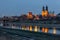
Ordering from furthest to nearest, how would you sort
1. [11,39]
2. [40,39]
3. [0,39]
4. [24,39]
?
[0,39], [11,39], [24,39], [40,39]

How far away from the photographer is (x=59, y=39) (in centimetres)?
1546

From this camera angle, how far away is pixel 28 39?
65.5ft

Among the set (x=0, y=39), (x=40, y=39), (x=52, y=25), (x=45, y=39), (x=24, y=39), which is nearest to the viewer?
(x=45, y=39)

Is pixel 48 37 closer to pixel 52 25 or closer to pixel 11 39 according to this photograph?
pixel 11 39

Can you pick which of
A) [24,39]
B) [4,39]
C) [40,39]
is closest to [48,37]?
[40,39]

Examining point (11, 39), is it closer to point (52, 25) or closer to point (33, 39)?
point (33, 39)

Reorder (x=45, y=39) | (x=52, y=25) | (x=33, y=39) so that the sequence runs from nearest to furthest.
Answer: (x=45, y=39), (x=33, y=39), (x=52, y=25)

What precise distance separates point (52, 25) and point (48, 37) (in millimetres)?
29570

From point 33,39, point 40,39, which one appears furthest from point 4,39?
point 40,39

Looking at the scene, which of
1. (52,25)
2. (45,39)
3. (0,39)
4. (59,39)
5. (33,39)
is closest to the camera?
(59,39)

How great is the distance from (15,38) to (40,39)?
422cm

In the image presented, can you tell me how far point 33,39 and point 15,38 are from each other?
2.79 m

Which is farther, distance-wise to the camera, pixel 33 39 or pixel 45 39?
pixel 33 39

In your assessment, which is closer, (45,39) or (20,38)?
(45,39)
